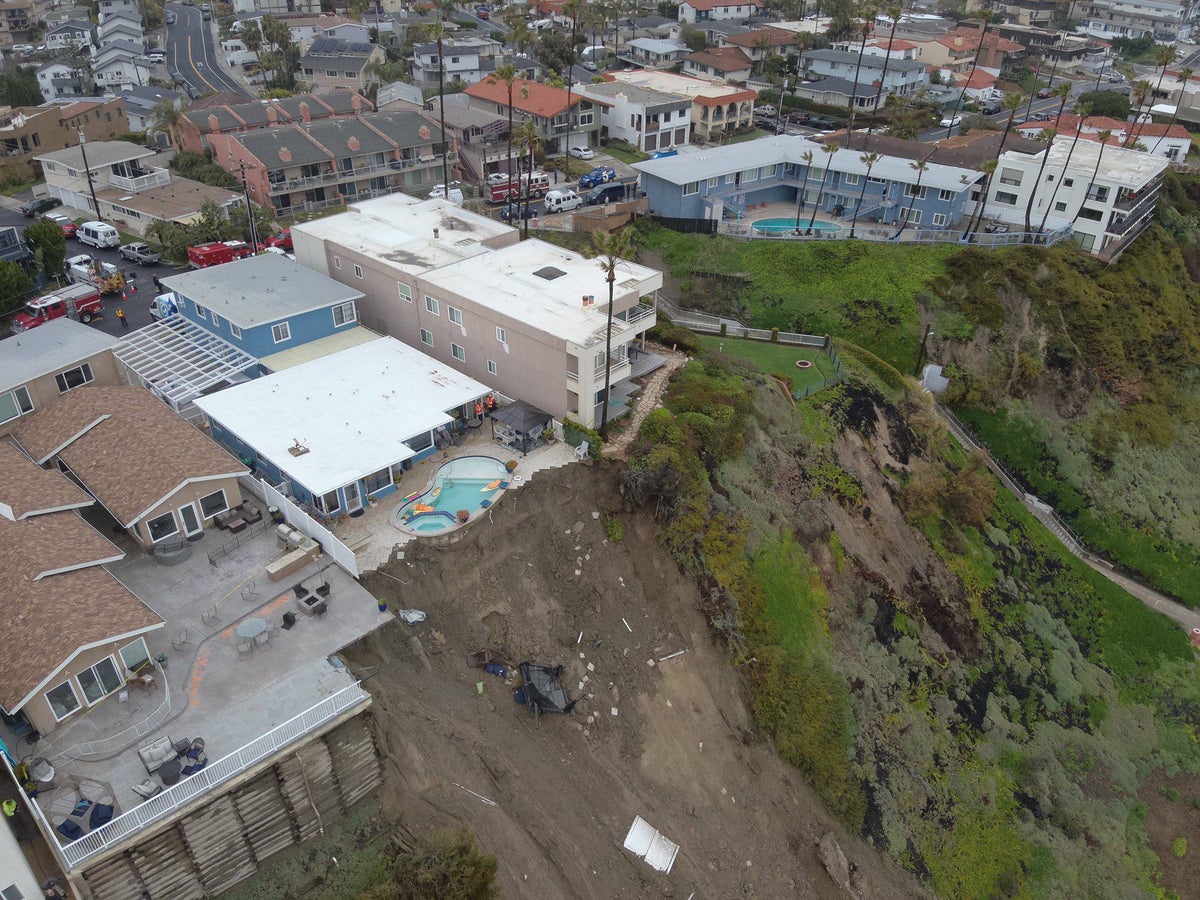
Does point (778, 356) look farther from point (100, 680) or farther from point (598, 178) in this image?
point (100, 680)

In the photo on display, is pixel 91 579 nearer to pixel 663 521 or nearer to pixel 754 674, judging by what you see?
pixel 663 521

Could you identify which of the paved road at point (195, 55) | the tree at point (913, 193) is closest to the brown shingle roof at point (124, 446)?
the tree at point (913, 193)

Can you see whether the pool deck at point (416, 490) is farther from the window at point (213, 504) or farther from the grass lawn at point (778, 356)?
the grass lawn at point (778, 356)

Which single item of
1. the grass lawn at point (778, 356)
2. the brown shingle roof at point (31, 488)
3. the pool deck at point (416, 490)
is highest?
the brown shingle roof at point (31, 488)

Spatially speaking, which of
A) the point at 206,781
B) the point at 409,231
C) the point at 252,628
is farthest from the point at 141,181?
the point at 206,781

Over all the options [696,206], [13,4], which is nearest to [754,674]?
[696,206]

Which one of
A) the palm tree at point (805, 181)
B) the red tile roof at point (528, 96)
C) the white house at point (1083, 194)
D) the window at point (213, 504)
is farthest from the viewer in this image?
the red tile roof at point (528, 96)

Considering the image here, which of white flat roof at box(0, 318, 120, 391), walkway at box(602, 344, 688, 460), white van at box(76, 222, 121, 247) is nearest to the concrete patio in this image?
Answer: white flat roof at box(0, 318, 120, 391)

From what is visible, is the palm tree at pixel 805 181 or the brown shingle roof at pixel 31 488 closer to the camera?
the brown shingle roof at pixel 31 488

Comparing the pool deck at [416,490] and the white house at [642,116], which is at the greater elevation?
the white house at [642,116]
